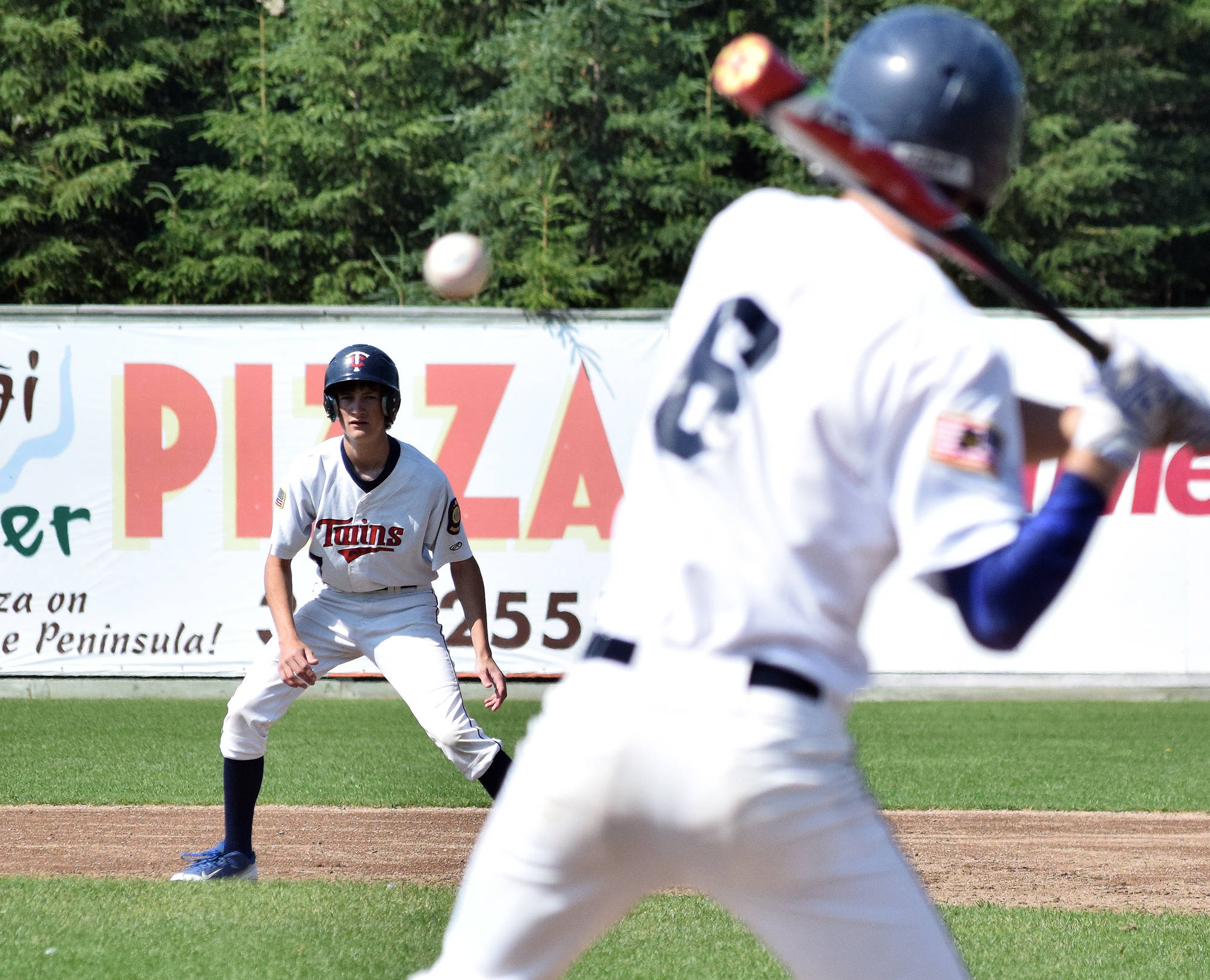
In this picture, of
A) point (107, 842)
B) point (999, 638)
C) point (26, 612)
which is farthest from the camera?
point (26, 612)

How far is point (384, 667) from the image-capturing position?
599 centimetres

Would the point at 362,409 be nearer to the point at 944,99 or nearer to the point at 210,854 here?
the point at 210,854

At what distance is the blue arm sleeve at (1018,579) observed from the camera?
1838mm

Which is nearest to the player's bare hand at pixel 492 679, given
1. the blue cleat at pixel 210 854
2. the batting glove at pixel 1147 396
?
the blue cleat at pixel 210 854

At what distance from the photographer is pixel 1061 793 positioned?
26.5ft

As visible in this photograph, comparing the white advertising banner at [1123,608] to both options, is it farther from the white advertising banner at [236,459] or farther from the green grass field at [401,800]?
the white advertising banner at [236,459]

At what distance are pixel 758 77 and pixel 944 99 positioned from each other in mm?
317

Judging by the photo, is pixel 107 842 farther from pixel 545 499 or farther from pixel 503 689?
pixel 545 499

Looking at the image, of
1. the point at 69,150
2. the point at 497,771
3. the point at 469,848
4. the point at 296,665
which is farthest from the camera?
the point at 69,150

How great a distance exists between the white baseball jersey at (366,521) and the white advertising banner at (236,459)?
17.7ft

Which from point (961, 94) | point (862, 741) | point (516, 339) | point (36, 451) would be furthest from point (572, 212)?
point (961, 94)

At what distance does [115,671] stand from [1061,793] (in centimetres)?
770

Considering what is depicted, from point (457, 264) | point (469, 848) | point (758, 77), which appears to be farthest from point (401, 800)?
point (758, 77)

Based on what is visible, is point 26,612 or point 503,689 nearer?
point 503,689
